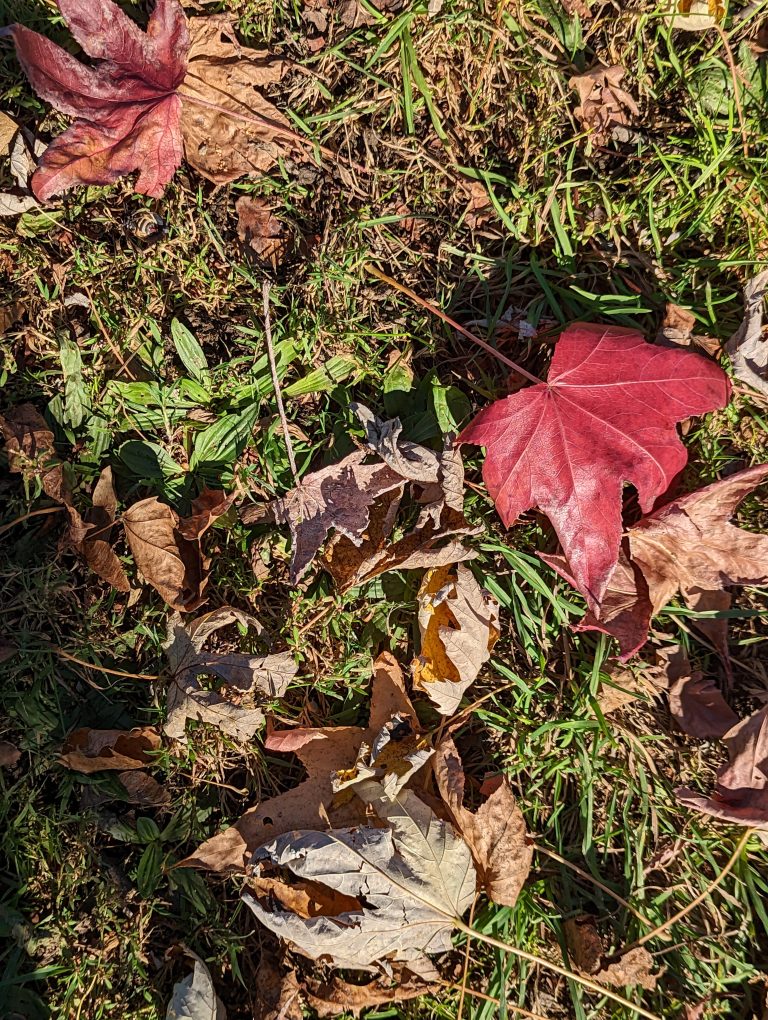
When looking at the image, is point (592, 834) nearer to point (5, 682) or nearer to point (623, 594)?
point (623, 594)

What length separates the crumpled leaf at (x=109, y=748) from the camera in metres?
2.40

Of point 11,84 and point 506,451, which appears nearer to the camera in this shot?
point 506,451

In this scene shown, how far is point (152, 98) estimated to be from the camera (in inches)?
93.0

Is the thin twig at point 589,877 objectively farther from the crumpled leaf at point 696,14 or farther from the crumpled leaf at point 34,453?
the crumpled leaf at point 696,14

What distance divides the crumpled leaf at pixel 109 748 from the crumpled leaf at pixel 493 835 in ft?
3.16

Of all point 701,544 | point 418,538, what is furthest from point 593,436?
point 418,538

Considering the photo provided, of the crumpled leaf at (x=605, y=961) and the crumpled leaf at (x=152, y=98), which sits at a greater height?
the crumpled leaf at (x=152, y=98)

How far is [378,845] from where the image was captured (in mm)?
2242

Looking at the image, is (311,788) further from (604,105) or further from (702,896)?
(604,105)

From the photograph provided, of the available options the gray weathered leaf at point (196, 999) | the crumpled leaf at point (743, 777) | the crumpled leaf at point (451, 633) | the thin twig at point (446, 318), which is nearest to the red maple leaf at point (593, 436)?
the thin twig at point (446, 318)

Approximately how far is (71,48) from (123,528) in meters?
1.63

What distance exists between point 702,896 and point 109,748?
198cm

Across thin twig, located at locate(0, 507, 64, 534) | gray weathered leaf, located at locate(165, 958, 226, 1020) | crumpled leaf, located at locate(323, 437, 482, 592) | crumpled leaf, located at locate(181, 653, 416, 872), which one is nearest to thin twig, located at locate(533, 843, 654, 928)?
crumpled leaf, located at locate(181, 653, 416, 872)

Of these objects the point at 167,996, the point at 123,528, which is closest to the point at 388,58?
the point at 123,528
